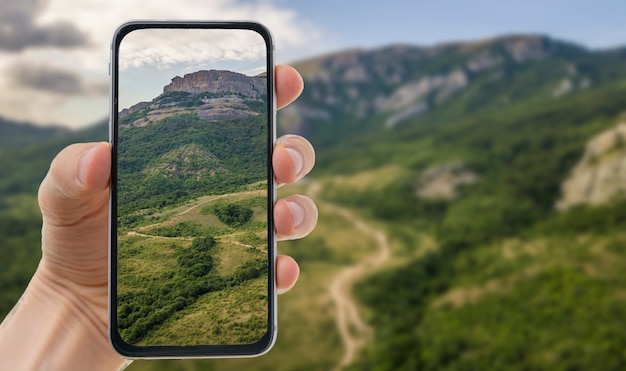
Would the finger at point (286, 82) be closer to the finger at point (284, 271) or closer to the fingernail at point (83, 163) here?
the finger at point (284, 271)

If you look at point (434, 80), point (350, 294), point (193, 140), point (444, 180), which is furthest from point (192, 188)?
point (434, 80)

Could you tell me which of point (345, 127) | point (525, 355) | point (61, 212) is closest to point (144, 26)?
point (61, 212)

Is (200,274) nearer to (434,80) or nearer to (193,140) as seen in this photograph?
(193,140)

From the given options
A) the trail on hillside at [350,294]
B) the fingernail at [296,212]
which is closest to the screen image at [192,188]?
the fingernail at [296,212]

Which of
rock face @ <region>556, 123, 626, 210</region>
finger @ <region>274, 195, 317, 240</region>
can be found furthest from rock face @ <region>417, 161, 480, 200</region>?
finger @ <region>274, 195, 317, 240</region>

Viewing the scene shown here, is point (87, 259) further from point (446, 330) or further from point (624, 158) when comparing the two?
point (624, 158)

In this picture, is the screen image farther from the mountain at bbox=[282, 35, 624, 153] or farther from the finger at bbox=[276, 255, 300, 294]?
the mountain at bbox=[282, 35, 624, 153]

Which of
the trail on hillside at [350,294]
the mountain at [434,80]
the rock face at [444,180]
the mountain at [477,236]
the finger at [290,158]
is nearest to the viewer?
the finger at [290,158]
